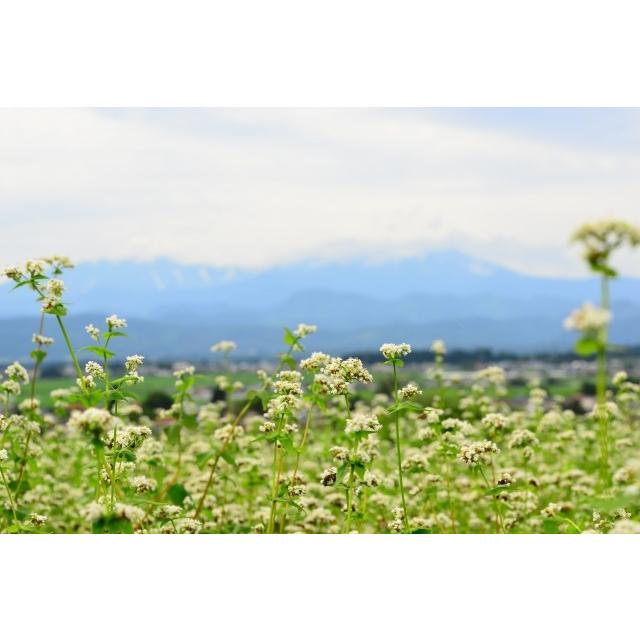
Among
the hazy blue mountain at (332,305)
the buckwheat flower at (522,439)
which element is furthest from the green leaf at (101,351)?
the hazy blue mountain at (332,305)

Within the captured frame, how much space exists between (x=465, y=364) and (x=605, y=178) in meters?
20.5

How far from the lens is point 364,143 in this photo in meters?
10.3

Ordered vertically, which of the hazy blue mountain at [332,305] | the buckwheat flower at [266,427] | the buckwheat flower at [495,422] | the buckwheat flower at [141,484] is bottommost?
the buckwheat flower at [141,484]

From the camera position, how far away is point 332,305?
128500mm

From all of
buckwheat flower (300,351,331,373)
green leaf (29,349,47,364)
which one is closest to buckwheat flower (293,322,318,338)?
buckwheat flower (300,351,331,373)

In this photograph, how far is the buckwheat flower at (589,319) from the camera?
2.32m

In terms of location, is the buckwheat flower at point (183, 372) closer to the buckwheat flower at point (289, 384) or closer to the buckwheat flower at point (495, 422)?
the buckwheat flower at point (289, 384)

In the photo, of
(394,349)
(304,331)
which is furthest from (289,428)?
(394,349)

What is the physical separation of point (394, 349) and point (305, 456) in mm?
4811

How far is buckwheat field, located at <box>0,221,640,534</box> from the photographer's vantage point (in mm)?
3490

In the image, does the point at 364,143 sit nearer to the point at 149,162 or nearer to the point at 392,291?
the point at 149,162

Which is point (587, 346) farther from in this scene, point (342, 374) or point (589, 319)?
point (342, 374)

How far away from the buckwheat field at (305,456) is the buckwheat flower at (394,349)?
0.5 inches
